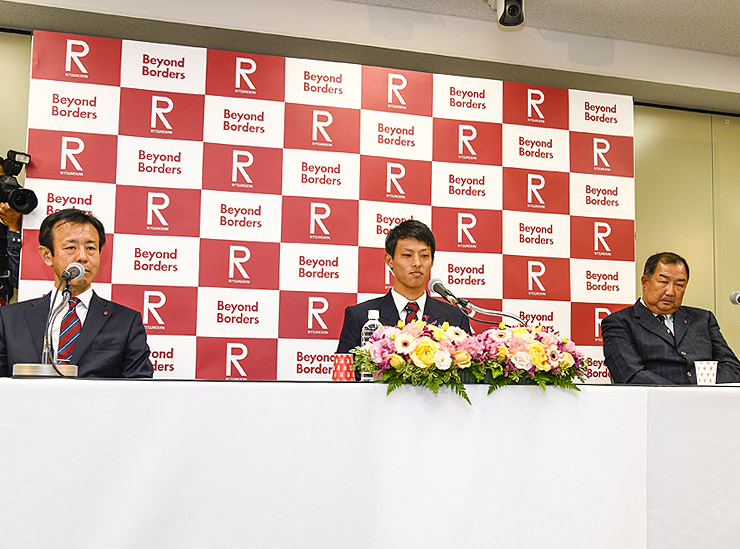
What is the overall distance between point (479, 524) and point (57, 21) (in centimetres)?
295

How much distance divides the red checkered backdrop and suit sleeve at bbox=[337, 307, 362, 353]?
16.6 inches

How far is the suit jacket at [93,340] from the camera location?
241 cm

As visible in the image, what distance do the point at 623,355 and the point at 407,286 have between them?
1012 mm

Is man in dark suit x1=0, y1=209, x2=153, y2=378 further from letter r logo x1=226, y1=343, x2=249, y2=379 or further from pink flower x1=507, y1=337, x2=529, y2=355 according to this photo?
pink flower x1=507, y1=337, x2=529, y2=355

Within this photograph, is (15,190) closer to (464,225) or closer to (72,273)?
(72,273)

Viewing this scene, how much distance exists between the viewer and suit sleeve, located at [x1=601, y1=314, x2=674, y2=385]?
2988mm

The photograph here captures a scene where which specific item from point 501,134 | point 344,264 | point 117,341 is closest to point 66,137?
point 117,341

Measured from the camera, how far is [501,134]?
358 centimetres

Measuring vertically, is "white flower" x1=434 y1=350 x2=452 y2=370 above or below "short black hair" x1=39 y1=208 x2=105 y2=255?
below

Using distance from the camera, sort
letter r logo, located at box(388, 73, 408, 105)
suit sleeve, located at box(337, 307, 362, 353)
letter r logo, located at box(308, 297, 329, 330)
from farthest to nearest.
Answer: letter r logo, located at box(388, 73, 408, 105) < letter r logo, located at box(308, 297, 329, 330) < suit sleeve, located at box(337, 307, 362, 353)

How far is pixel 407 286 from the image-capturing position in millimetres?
2938

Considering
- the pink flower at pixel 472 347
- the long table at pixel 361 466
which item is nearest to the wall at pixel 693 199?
the long table at pixel 361 466

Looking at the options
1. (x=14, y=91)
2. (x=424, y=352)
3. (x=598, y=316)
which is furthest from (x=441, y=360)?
(x=14, y=91)

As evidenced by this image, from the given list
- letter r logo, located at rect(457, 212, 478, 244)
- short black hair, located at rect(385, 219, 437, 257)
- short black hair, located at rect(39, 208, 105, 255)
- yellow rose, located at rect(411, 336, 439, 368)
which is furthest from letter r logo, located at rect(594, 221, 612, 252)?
short black hair, located at rect(39, 208, 105, 255)
